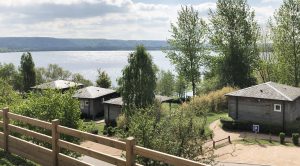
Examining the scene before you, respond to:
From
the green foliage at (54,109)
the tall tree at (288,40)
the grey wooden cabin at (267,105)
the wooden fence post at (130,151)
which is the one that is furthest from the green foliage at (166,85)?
the wooden fence post at (130,151)

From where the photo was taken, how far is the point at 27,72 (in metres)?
67.0

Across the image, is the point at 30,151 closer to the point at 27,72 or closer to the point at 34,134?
the point at 34,134

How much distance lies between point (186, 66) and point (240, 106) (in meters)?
24.0

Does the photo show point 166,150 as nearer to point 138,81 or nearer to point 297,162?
point 297,162

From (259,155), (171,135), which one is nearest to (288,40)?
(259,155)

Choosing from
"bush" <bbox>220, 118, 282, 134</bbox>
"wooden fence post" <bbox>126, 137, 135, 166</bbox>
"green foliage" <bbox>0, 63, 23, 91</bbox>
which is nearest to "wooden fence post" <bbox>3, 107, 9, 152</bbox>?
"wooden fence post" <bbox>126, 137, 135, 166</bbox>

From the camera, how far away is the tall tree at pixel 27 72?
219ft

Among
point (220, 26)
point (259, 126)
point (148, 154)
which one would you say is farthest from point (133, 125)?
point (220, 26)

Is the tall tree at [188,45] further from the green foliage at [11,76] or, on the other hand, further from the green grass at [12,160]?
the green grass at [12,160]

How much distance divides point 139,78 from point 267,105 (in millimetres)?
12845

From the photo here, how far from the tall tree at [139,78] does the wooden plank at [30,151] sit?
1029 inches

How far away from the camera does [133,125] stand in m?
12.4

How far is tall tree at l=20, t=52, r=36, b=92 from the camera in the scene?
66688 mm

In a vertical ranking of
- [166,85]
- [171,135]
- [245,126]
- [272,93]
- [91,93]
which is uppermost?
[171,135]
